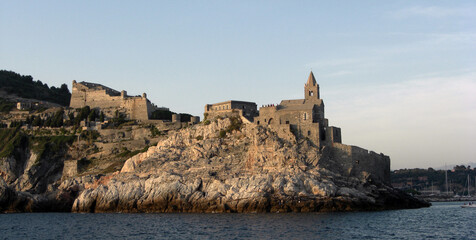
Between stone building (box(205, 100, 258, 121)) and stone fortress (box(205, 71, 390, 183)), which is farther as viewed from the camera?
stone building (box(205, 100, 258, 121))

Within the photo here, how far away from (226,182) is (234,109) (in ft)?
51.5

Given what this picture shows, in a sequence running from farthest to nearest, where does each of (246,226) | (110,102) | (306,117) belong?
(110,102), (306,117), (246,226)

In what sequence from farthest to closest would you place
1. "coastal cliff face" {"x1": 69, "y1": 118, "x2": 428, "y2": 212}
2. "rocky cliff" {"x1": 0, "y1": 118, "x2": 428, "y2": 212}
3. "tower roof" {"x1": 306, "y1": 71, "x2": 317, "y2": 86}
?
"tower roof" {"x1": 306, "y1": 71, "x2": 317, "y2": 86}
"rocky cliff" {"x1": 0, "y1": 118, "x2": 428, "y2": 212}
"coastal cliff face" {"x1": 69, "y1": 118, "x2": 428, "y2": 212}

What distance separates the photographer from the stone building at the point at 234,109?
6900cm

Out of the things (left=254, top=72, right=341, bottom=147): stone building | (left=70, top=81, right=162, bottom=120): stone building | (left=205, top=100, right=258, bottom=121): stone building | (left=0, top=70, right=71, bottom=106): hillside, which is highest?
(left=0, top=70, right=71, bottom=106): hillside

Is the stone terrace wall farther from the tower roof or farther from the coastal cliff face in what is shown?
the tower roof

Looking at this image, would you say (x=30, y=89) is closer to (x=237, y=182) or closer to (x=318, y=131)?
(x=237, y=182)

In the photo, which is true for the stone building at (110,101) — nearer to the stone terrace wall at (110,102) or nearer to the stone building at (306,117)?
the stone terrace wall at (110,102)

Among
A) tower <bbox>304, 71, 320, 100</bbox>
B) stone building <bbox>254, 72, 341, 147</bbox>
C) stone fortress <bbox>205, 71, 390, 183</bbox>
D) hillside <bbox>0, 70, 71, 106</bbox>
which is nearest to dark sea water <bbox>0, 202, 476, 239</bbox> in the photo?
stone fortress <bbox>205, 71, 390, 183</bbox>

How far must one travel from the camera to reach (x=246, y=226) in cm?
4281

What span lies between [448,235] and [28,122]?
69.1m

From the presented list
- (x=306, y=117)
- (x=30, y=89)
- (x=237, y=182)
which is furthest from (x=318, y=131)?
(x=30, y=89)

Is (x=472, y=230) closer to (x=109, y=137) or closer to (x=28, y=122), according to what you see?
(x=109, y=137)

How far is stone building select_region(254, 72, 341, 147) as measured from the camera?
59875 mm
